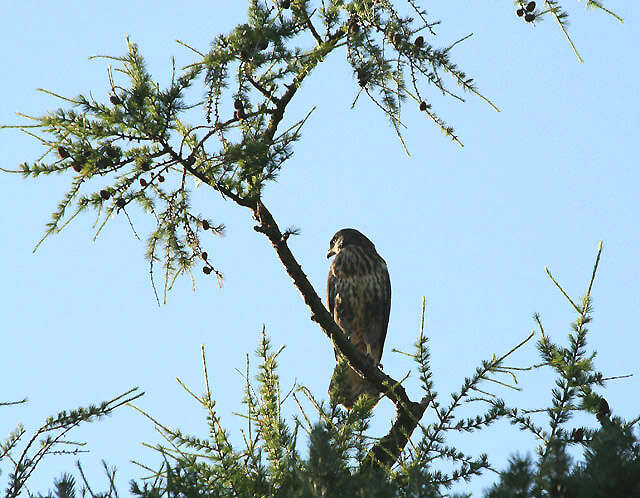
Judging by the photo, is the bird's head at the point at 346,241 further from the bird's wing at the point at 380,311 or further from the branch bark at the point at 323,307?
the branch bark at the point at 323,307

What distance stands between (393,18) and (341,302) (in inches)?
166

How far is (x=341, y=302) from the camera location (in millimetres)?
8203

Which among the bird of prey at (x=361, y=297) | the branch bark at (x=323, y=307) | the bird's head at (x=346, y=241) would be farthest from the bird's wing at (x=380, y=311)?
the branch bark at (x=323, y=307)

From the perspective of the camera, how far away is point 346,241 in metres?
8.60

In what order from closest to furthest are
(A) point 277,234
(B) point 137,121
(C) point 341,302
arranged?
(B) point 137,121 → (A) point 277,234 → (C) point 341,302

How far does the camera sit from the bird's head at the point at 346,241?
337 inches

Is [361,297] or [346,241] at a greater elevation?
[346,241]

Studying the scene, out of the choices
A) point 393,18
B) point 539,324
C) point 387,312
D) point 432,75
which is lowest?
point 539,324

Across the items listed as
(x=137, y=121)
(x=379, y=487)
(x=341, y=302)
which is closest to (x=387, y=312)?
(x=341, y=302)

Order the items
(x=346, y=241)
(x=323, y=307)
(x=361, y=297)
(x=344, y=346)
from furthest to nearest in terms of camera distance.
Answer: (x=346, y=241)
(x=361, y=297)
(x=344, y=346)
(x=323, y=307)

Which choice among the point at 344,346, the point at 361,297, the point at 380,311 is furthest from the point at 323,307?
the point at 380,311

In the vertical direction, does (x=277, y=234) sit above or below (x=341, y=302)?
below

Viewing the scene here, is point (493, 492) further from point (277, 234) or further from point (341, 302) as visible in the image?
point (341, 302)

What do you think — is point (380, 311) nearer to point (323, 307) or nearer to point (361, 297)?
point (361, 297)
